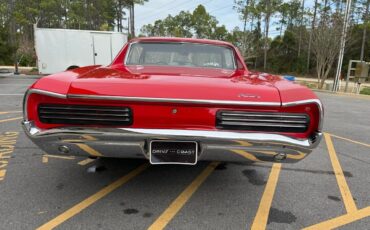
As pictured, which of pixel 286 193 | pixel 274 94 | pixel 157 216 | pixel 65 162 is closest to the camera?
pixel 274 94

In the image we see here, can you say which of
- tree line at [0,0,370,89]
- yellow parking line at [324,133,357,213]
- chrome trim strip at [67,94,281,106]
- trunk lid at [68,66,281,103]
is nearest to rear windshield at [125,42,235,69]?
trunk lid at [68,66,281,103]

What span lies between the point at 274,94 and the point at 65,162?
2.80 meters

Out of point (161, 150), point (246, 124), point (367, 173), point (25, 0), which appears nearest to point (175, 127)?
point (161, 150)

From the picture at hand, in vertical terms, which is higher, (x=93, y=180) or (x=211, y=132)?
(x=211, y=132)

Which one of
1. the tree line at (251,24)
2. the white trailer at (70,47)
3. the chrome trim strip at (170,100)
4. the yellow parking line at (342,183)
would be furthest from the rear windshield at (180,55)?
the tree line at (251,24)

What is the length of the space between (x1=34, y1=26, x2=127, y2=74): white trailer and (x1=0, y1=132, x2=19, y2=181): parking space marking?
11968mm

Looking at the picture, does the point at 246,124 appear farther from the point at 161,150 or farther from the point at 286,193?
the point at 286,193

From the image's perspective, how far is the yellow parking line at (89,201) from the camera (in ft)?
8.55

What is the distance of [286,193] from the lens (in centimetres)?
333

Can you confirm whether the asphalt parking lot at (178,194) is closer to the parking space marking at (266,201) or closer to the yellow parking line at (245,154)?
the parking space marking at (266,201)

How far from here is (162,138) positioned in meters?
2.46

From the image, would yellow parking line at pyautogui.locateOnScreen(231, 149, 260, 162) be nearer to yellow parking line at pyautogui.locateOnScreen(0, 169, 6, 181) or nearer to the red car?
the red car

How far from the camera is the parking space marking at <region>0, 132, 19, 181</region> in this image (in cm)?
379

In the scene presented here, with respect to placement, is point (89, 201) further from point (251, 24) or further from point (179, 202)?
point (251, 24)
